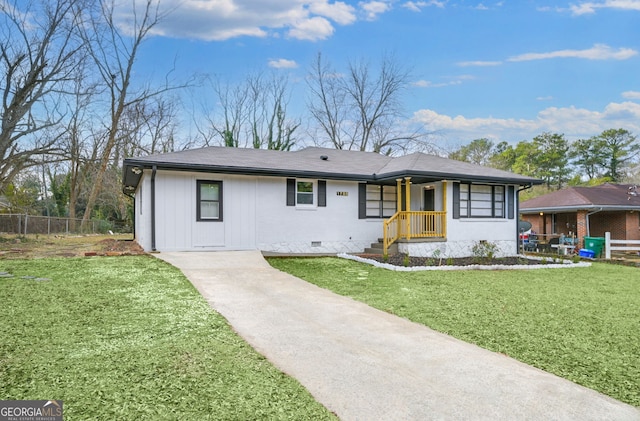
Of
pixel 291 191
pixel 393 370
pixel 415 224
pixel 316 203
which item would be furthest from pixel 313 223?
pixel 393 370

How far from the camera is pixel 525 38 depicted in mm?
18969

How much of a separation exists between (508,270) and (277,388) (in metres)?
9.97

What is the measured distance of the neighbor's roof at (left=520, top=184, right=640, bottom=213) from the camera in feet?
63.4

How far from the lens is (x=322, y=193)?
13.6 metres

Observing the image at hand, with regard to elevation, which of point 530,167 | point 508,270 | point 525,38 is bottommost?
point 508,270

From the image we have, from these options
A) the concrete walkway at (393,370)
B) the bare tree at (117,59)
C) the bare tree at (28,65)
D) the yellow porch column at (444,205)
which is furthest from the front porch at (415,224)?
the bare tree at (117,59)

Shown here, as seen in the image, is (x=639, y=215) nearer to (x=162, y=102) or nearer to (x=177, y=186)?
(x=177, y=186)

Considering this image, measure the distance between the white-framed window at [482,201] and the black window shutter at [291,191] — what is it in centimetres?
564

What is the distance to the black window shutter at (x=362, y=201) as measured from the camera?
14.1 metres

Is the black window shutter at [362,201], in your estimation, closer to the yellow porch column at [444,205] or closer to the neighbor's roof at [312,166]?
the neighbor's roof at [312,166]

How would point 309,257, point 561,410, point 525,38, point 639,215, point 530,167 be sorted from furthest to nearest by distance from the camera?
point 530,167, point 639,215, point 525,38, point 309,257, point 561,410

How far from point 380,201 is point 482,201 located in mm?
3551

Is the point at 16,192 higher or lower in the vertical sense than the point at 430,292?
higher

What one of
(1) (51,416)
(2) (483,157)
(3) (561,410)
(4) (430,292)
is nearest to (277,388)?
(1) (51,416)
